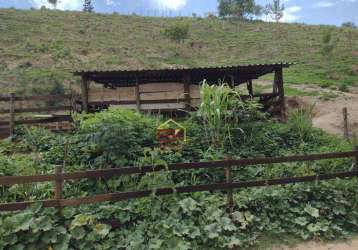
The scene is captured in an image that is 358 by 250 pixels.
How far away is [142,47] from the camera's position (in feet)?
111

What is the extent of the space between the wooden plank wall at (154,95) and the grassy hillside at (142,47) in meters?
10.7

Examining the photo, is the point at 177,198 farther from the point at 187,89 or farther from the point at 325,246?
the point at 187,89

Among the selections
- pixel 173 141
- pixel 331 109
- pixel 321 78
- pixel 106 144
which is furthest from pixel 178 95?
pixel 321 78

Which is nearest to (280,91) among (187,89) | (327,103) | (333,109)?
(187,89)

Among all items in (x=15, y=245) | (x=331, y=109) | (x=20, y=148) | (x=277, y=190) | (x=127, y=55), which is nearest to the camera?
(x=15, y=245)

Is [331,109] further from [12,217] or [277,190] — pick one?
[12,217]

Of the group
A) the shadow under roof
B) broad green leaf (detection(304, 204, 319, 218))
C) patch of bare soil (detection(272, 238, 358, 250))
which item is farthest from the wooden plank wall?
patch of bare soil (detection(272, 238, 358, 250))

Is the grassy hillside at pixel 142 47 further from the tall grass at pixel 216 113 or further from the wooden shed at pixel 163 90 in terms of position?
the tall grass at pixel 216 113

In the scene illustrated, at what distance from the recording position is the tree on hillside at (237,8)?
50.1 m

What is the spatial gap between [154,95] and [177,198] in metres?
7.22

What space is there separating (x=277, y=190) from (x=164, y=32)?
110 feet

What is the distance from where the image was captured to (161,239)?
15.9 feet

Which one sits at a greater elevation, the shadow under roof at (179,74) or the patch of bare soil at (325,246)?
the shadow under roof at (179,74)

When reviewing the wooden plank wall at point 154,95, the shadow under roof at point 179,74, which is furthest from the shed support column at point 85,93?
the wooden plank wall at point 154,95
